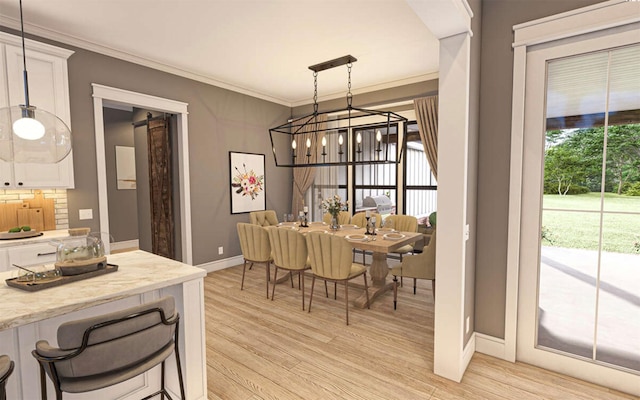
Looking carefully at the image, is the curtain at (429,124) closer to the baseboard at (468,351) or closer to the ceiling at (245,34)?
the ceiling at (245,34)

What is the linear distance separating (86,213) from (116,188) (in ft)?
12.2

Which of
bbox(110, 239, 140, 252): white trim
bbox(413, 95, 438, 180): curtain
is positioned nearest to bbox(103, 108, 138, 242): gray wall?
bbox(110, 239, 140, 252): white trim

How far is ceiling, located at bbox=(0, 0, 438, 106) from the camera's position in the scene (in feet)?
9.77

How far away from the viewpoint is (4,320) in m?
1.26

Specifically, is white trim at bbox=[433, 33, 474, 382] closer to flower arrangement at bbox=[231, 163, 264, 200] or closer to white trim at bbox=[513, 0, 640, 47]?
white trim at bbox=[513, 0, 640, 47]

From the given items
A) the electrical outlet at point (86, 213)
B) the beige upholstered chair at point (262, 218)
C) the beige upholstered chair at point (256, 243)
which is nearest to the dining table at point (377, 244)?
the beige upholstered chair at point (256, 243)

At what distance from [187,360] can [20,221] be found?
292cm

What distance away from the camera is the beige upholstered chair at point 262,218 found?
211 inches

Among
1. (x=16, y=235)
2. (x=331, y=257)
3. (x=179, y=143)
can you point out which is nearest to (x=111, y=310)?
(x=331, y=257)

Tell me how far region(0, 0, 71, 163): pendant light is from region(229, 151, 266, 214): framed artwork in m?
3.45

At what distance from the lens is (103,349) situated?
1319 mm

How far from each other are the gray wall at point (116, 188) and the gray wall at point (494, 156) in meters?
7.22

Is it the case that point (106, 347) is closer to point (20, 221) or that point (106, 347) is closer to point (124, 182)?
point (20, 221)

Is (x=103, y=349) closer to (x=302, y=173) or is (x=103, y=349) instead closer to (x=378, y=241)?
(x=378, y=241)
